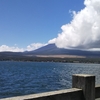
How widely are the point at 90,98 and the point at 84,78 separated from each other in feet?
1.68

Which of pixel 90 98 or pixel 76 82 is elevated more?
pixel 76 82

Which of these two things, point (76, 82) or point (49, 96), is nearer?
point (49, 96)

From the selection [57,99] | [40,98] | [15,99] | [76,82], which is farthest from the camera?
[76,82]

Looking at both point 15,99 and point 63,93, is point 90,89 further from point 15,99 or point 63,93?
point 15,99

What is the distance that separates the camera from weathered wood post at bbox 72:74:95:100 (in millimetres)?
5148

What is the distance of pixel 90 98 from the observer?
5.26 metres

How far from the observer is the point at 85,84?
514 centimetres

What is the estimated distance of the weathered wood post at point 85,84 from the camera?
5.15 metres

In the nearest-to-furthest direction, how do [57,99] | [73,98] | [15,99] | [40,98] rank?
[15,99] < [40,98] < [57,99] < [73,98]

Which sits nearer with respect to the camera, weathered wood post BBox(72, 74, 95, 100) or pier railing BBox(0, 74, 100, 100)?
pier railing BBox(0, 74, 100, 100)

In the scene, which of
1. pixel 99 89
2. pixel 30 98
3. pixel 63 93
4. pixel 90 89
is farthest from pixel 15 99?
pixel 99 89

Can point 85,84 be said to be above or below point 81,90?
above

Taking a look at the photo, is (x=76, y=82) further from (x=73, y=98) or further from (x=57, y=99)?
(x=57, y=99)

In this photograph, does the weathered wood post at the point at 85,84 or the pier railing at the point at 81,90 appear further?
the weathered wood post at the point at 85,84
